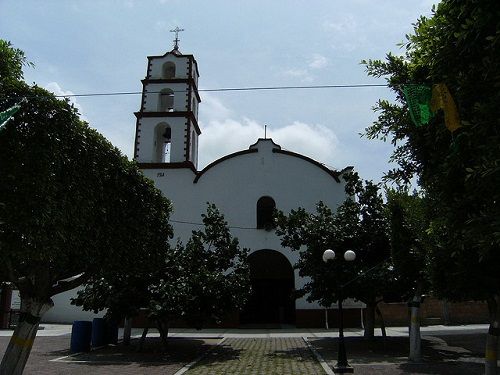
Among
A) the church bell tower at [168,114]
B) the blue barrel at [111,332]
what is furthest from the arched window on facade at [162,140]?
the blue barrel at [111,332]

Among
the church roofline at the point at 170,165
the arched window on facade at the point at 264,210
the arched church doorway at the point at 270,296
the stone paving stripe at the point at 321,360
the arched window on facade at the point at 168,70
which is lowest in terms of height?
the stone paving stripe at the point at 321,360

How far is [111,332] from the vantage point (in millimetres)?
17688

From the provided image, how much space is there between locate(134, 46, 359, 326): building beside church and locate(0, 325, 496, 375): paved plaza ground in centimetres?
809

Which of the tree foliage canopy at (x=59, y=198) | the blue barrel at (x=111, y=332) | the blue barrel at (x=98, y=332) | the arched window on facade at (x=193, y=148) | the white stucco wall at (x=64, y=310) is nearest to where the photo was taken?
the tree foliage canopy at (x=59, y=198)

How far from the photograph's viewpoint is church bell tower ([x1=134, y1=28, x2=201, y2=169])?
1109 inches

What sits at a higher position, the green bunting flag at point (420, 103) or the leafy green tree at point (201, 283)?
the green bunting flag at point (420, 103)

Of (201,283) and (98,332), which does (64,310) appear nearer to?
(98,332)

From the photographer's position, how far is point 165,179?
92.0 feet

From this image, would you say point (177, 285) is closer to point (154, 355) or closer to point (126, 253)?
point (154, 355)

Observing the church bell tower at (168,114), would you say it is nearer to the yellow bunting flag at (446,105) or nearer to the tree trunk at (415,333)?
the tree trunk at (415,333)

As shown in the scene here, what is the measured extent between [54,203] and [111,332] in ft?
38.9

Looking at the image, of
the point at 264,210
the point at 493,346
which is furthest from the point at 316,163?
the point at 493,346

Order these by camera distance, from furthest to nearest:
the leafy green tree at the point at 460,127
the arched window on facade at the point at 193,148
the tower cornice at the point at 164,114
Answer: the arched window on facade at the point at 193,148, the tower cornice at the point at 164,114, the leafy green tree at the point at 460,127

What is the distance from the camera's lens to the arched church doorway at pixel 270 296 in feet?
94.7
